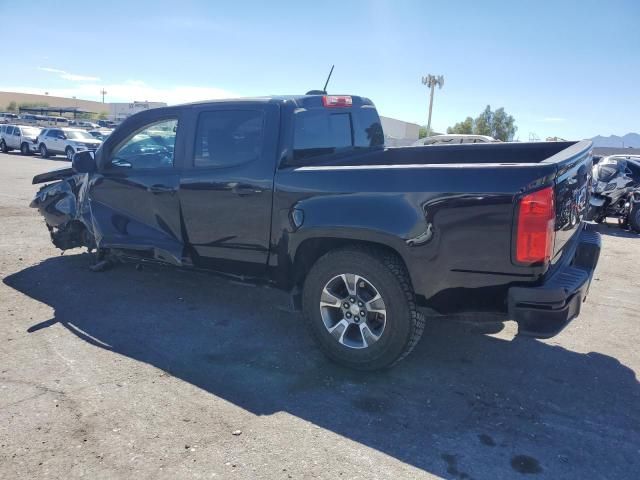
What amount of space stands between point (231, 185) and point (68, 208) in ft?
8.94

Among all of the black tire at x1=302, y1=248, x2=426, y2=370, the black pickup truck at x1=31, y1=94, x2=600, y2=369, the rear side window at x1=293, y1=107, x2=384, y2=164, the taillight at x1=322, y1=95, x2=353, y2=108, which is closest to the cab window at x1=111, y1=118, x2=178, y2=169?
the black pickup truck at x1=31, y1=94, x2=600, y2=369

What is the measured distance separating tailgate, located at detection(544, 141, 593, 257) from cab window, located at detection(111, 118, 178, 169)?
128 inches

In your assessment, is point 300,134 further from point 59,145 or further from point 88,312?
point 59,145

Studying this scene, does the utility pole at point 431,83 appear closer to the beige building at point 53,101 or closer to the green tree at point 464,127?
the green tree at point 464,127

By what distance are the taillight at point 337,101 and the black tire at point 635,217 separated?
27.5 feet

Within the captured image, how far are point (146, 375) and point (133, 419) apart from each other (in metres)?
0.57

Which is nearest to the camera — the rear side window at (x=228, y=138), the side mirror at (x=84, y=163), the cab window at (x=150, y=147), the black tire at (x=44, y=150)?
the rear side window at (x=228, y=138)

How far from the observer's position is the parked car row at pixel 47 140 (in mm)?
26578

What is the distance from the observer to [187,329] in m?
4.51

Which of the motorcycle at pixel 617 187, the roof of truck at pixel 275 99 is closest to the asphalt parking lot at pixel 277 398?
the roof of truck at pixel 275 99

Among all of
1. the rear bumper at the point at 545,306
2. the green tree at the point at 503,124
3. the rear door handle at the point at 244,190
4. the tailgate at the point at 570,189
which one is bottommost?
the rear bumper at the point at 545,306

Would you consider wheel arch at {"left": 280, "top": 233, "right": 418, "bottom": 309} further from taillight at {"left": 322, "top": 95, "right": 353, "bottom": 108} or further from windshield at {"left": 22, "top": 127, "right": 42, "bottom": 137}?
windshield at {"left": 22, "top": 127, "right": 42, "bottom": 137}

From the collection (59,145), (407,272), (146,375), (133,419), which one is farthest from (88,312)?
(59,145)

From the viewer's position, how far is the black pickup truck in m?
3.04
